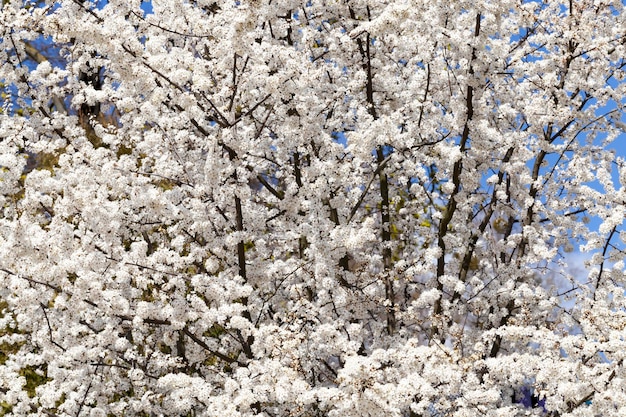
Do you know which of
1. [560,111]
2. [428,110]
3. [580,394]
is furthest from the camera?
[428,110]

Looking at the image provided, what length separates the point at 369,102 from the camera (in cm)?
912

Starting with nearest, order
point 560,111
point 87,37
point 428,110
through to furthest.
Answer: point 87,37
point 560,111
point 428,110

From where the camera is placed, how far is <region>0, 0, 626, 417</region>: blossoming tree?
720cm

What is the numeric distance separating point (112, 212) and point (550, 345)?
14.2ft

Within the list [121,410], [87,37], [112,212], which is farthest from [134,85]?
[121,410]

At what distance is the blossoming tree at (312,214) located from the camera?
23.6 feet

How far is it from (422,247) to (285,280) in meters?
3.03

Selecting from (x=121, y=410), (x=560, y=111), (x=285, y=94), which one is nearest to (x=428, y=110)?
(x=560, y=111)

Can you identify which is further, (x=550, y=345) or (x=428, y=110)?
(x=428, y=110)

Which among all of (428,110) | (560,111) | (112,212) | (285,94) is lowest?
(112,212)

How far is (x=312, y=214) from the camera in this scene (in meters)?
8.11

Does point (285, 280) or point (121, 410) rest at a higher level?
point (285, 280)

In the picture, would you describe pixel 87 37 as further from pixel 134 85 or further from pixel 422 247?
pixel 422 247

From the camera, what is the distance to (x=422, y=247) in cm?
1102
